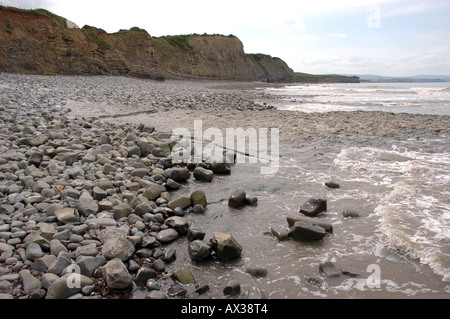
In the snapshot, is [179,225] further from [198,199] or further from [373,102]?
[373,102]

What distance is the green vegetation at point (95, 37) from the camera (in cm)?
3469

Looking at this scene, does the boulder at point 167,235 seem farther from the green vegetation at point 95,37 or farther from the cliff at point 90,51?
the green vegetation at point 95,37

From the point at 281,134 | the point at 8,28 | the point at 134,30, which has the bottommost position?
the point at 281,134

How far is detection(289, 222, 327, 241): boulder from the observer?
374 cm

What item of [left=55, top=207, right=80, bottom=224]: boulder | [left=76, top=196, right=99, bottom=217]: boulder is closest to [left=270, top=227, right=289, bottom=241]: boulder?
[left=76, top=196, right=99, bottom=217]: boulder

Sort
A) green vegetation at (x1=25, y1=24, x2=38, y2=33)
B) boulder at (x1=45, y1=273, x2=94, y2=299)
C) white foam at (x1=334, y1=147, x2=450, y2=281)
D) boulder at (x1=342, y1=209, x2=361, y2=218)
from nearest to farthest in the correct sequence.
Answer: boulder at (x1=45, y1=273, x2=94, y2=299)
white foam at (x1=334, y1=147, x2=450, y2=281)
boulder at (x1=342, y1=209, x2=361, y2=218)
green vegetation at (x1=25, y1=24, x2=38, y2=33)

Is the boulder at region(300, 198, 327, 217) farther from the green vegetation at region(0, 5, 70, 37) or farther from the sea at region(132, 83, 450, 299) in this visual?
the green vegetation at region(0, 5, 70, 37)

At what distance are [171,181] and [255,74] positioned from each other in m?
80.9

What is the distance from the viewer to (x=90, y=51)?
3216 centimetres

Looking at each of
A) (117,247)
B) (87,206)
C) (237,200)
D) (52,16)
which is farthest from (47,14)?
(117,247)

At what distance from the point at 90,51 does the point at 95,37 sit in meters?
4.35

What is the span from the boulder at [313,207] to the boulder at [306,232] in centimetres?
56

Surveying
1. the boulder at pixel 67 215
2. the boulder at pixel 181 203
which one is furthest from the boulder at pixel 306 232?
the boulder at pixel 67 215
